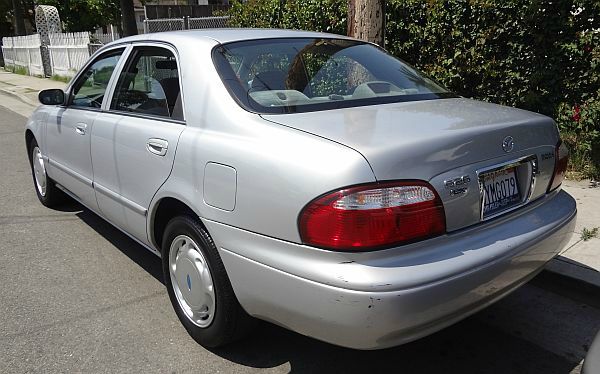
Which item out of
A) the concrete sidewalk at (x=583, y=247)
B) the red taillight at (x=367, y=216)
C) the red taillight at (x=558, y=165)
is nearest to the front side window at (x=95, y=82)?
the red taillight at (x=367, y=216)

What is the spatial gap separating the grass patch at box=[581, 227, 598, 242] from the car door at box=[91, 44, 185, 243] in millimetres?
3117

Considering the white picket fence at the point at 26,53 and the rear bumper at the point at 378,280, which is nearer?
the rear bumper at the point at 378,280

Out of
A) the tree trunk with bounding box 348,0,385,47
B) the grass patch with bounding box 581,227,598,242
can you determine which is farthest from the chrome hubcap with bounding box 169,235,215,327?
the tree trunk with bounding box 348,0,385,47

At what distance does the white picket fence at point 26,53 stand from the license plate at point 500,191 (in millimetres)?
24005

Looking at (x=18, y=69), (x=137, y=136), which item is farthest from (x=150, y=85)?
(x=18, y=69)

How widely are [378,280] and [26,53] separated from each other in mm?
28200

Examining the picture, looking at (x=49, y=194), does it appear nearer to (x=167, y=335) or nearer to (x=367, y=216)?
(x=167, y=335)

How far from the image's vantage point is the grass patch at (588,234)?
400cm

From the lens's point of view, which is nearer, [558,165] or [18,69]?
[558,165]

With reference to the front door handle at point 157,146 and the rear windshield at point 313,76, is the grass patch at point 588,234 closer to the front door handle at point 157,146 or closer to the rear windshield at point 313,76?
the rear windshield at point 313,76

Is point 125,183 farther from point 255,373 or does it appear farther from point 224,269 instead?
point 255,373

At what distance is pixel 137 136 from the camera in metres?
3.19

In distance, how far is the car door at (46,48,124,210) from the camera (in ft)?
12.7

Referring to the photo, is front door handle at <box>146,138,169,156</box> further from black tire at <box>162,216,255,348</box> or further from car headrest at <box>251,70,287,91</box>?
car headrest at <box>251,70,287,91</box>
